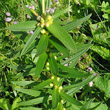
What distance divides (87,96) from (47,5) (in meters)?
1.11

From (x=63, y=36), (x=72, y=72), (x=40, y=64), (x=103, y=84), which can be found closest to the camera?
(x=63, y=36)

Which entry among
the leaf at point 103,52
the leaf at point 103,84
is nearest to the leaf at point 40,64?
the leaf at point 103,84

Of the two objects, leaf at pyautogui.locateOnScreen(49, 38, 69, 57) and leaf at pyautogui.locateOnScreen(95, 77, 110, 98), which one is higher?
leaf at pyautogui.locateOnScreen(49, 38, 69, 57)

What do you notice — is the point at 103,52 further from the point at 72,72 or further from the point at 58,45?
the point at 58,45

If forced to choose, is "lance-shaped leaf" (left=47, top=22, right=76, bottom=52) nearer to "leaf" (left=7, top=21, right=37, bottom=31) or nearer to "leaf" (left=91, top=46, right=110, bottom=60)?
"leaf" (left=7, top=21, right=37, bottom=31)

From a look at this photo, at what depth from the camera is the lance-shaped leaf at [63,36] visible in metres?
0.81

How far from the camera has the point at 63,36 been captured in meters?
0.81

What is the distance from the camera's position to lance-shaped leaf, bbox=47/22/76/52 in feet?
2.65

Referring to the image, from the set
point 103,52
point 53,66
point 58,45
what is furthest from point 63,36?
point 103,52

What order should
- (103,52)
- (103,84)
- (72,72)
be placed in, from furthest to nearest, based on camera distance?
(103,52) → (103,84) → (72,72)

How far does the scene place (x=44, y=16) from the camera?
33.0 inches

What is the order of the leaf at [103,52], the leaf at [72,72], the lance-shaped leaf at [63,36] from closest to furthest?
1. the lance-shaped leaf at [63,36]
2. the leaf at [72,72]
3. the leaf at [103,52]

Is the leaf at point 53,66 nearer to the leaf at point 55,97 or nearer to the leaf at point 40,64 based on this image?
the leaf at point 40,64

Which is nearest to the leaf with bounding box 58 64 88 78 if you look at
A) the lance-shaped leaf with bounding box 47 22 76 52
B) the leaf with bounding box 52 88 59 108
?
the leaf with bounding box 52 88 59 108
